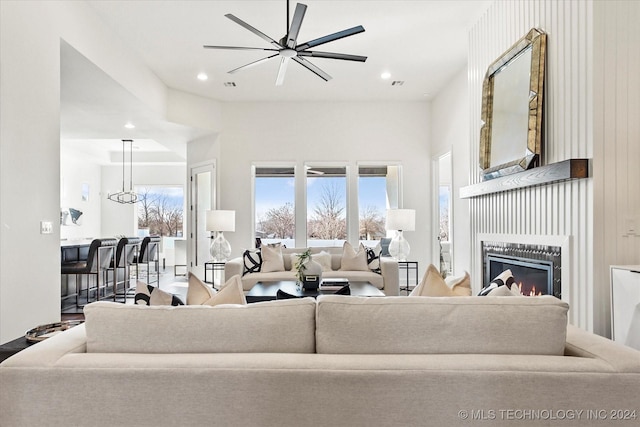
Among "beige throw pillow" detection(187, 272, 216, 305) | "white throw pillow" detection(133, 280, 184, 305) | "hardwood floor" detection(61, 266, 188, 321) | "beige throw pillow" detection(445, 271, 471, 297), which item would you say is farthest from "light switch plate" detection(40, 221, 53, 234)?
"beige throw pillow" detection(445, 271, 471, 297)

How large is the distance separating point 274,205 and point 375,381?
617 cm

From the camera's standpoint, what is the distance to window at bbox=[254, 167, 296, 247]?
739cm

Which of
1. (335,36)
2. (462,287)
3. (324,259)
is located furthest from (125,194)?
(462,287)

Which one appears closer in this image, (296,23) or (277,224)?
(296,23)

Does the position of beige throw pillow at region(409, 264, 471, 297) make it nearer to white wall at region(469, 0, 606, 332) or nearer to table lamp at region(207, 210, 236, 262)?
white wall at region(469, 0, 606, 332)

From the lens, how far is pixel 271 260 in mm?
5797

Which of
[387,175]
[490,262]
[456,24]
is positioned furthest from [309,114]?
[490,262]

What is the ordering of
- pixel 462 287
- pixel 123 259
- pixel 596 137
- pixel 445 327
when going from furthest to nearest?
1. pixel 123 259
2. pixel 596 137
3. pixel 462 287
4. pixel 445 327

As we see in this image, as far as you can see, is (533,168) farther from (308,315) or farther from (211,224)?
(211,224)

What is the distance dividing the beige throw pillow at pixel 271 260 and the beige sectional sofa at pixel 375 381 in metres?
4.26

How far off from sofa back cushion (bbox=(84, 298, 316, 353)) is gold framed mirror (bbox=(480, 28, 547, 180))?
2497 mm

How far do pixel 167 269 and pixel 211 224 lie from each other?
499cm

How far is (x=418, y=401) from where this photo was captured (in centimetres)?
136

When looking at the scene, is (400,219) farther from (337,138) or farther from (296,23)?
(296,23)
